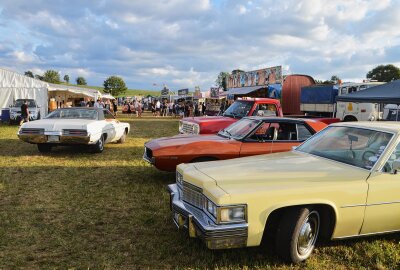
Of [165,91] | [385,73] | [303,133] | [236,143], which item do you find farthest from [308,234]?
[385,73]

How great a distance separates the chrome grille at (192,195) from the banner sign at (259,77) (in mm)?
24930

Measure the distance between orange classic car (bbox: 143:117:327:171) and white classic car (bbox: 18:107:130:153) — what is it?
9.17 feet

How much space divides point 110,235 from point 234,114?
647 cm

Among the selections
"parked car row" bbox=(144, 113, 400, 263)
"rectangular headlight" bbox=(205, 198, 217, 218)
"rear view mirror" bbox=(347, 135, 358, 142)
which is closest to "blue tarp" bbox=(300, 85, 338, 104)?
"rear view mirror" bbox=(347, 135, 358, 142)

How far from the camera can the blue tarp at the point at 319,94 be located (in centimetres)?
2025

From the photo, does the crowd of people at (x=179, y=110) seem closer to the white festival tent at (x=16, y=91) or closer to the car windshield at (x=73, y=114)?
the white festival tent at (x=16, y=91)

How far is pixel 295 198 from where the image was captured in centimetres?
332

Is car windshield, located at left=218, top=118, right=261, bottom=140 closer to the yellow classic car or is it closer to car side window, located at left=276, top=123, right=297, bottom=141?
car side window, located at left=276, top=123, right=297, bottom=141

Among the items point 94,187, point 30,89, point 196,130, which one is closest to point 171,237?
point 94,187

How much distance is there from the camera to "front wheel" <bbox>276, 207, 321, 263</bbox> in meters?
3.35

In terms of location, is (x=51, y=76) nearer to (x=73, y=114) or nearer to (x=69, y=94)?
(x=69, y=94)

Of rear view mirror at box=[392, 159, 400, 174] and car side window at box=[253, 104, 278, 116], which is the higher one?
car side window at box=[253, 104, 278, 116]

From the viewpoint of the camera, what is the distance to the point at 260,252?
3781 millimetres

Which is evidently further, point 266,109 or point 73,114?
point 73,114
